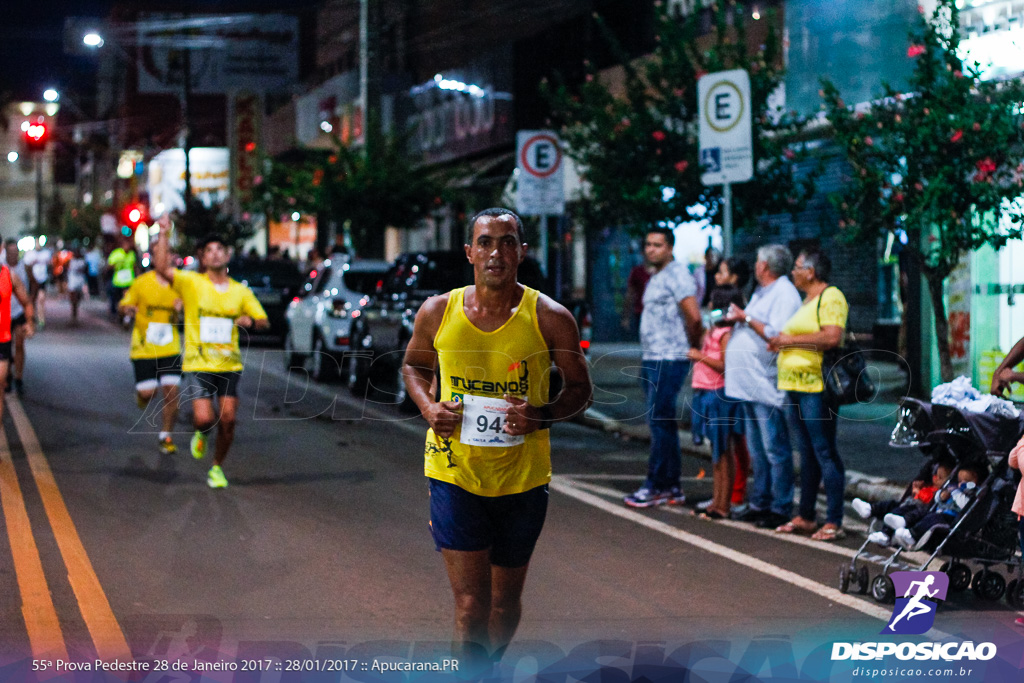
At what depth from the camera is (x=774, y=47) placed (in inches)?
654

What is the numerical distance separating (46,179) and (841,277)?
129701 millimetres

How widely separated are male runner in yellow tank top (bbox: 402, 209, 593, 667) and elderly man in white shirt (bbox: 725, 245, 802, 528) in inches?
170

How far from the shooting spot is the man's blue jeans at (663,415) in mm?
9586

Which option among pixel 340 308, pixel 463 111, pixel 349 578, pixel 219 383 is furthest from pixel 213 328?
pixel 463 111

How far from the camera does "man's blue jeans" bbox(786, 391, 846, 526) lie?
857 cm

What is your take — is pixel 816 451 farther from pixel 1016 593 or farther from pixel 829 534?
pixel 1016 593

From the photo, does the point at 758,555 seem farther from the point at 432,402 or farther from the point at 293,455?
the point at 293,455

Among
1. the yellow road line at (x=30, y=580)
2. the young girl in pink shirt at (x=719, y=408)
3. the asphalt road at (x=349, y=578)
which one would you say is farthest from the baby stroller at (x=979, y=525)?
the yellow road line at (x=30, y=580)

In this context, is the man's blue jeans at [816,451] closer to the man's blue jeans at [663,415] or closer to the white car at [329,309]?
the man's blue jeans at [663,415]

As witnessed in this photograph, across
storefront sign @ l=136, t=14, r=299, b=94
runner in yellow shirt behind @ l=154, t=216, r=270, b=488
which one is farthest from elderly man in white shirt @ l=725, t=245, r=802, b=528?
storefront sign @ l=136, t=14, r=299, b=94

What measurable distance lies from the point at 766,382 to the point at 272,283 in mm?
17894

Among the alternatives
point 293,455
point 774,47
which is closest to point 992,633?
point 293,455

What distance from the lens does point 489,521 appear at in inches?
190

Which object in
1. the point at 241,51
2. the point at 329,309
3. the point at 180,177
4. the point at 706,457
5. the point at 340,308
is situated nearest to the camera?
the point at 706,457
